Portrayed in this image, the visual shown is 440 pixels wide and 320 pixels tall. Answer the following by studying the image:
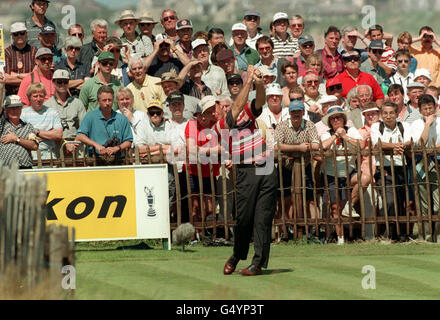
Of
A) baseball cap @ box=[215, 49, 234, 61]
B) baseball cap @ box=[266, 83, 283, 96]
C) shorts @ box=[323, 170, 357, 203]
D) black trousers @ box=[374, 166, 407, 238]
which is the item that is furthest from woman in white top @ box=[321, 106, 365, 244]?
baseball cap @ box=[215, 49, 234, 61]

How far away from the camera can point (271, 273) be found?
39.9 ft

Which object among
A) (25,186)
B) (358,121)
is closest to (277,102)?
(358,121)

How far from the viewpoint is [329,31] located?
19.5 meters

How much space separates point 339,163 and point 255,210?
4151 mm

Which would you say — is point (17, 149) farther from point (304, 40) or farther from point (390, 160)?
point (304, 40)

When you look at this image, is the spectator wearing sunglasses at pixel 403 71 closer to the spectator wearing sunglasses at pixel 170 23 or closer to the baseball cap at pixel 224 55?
the baseball cap at pixel 224 55

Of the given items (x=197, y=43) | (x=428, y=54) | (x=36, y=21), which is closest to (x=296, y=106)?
(x=197, y=43)

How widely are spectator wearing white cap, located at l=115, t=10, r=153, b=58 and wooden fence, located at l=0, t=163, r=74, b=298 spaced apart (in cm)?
927

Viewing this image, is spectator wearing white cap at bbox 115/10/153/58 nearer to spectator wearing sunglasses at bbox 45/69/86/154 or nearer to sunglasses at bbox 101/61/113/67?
sunglasses at bbox 101/61/113/67

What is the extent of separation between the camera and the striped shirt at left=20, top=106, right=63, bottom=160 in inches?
621

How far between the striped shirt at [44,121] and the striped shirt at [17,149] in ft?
1.77

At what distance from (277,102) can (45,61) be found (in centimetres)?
419
